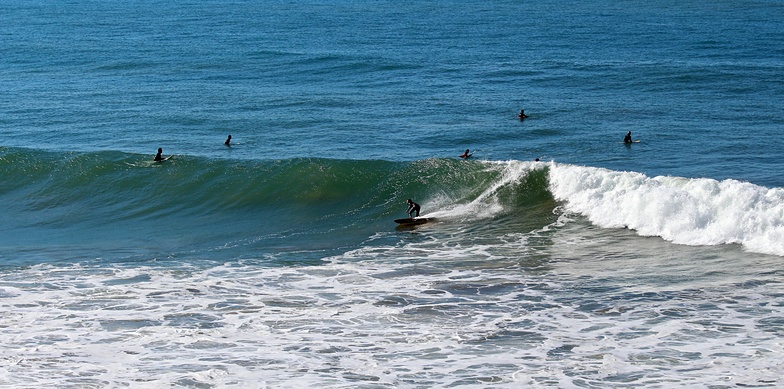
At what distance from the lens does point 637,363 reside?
17359 millimetres

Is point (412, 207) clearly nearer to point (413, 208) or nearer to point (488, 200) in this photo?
point (413, 208)

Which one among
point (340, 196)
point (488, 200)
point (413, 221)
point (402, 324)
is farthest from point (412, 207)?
point (402, 324)

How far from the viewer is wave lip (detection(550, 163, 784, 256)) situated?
25734 mm

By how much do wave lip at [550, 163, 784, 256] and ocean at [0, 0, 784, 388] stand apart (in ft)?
0.28

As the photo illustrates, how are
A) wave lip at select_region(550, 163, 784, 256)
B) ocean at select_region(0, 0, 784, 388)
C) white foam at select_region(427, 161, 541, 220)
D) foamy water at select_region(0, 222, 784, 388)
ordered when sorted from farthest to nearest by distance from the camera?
white foam at select_region(427, 161, 541, 220) < wave lip at select_region(550, 163, 784, 256) < ocean at select_region(0, 0, 784, 388) < foamy water at select_region(0, 222, 784, 388)

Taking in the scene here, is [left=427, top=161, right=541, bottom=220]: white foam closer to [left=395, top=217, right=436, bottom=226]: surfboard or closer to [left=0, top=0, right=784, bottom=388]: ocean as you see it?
[left=0, top=0, right=784, bottom=388]: ocean

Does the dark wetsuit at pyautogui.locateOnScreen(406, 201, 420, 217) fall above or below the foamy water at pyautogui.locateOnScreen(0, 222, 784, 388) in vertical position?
above

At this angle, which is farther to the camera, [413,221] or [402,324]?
[413,221]

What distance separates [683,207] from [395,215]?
9177mm

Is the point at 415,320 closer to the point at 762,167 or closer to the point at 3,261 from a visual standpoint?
the point at 3,261

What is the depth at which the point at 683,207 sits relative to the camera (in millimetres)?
27656

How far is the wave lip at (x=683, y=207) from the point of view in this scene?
84.4 ft

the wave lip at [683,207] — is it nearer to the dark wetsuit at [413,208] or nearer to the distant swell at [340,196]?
the distant swell at [340,196]

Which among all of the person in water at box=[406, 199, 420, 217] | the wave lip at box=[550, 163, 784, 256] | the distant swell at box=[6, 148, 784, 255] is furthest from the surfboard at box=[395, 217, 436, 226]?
the wave lip at box=[550, 163, 784, 256]
